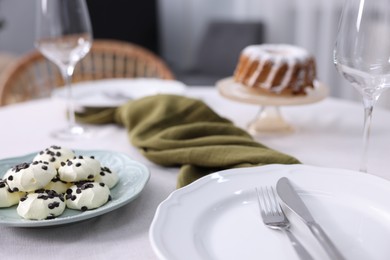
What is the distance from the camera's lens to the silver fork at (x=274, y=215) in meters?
0.51

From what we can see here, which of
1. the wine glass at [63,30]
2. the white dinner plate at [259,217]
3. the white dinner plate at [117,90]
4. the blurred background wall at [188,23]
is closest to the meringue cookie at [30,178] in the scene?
the white dinner plate at [259,217]

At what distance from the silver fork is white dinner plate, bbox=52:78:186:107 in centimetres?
55

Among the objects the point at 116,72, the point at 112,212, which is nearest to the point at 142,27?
the point at 116,72

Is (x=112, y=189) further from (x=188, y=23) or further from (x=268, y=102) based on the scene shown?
(x=188, y=23)

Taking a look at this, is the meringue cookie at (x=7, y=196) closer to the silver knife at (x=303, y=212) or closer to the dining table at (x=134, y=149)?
the dining table at (x=134, y=149)

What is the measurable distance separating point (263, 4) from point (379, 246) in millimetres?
2645

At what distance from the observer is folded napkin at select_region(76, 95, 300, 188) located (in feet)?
2.44

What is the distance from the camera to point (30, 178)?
1.96 feet

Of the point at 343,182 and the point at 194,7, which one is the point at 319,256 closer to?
the point at 343,182

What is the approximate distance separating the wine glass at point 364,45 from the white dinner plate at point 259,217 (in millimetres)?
129

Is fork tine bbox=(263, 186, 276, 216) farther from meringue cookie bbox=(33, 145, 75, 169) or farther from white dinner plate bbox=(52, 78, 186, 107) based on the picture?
white dinner plate bbox=(52, 78, 186, 107)

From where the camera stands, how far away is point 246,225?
57cm

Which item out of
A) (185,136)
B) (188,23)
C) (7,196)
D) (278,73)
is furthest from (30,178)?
(188,23)

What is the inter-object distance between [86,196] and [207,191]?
0.14 m
